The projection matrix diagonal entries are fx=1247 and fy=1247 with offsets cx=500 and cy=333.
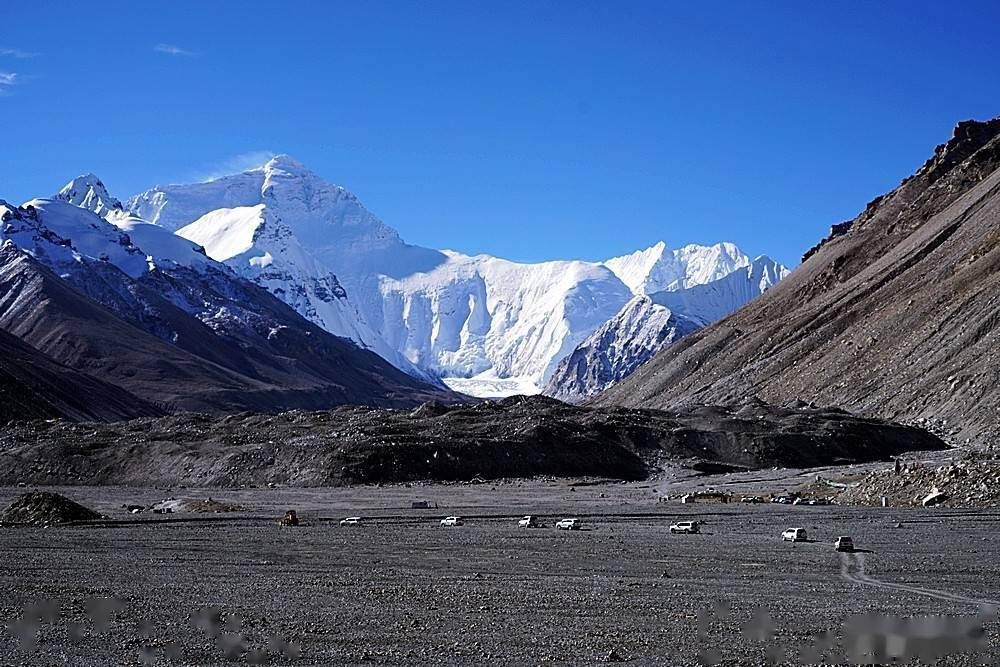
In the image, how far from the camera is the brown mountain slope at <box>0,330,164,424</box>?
12673 cm

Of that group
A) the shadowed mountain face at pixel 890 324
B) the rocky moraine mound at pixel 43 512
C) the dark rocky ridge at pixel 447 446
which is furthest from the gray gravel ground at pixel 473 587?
the shadowed mountain face at pixel 890 324

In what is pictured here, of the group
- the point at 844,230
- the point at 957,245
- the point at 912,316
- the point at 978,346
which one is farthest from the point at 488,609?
the point at 844,230

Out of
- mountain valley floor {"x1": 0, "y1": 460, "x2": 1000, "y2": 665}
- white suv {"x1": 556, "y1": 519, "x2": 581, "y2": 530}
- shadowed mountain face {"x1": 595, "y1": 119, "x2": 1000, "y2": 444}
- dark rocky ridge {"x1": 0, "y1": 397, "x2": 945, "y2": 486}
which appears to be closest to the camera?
mountain valley floor {"x1": 0, "y1": 460, "x2": 1000, "y2": 665}

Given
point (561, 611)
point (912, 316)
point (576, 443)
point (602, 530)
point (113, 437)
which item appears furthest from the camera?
point (912, 316)

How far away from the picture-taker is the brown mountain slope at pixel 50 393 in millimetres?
126731

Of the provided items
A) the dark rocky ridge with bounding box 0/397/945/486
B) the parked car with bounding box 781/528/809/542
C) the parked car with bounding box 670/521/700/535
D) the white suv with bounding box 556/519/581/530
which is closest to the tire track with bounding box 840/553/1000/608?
the parked car with bounding box 781/528/809/542

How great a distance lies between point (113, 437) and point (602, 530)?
54.4 meters

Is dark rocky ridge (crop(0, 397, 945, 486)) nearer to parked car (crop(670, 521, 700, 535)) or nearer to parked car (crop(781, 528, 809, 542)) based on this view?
parked car (crop(670, 521, 700, 535))

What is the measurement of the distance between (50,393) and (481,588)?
13915cm

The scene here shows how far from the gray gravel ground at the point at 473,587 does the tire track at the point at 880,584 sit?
81 millimetres

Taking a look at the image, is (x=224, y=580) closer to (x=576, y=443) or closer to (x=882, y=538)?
(x=882, y=538)

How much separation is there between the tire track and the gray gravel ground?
0.08 metres

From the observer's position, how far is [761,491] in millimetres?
60812

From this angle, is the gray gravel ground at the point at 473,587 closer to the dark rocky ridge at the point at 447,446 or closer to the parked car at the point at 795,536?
the parked car at the point at 795,536
